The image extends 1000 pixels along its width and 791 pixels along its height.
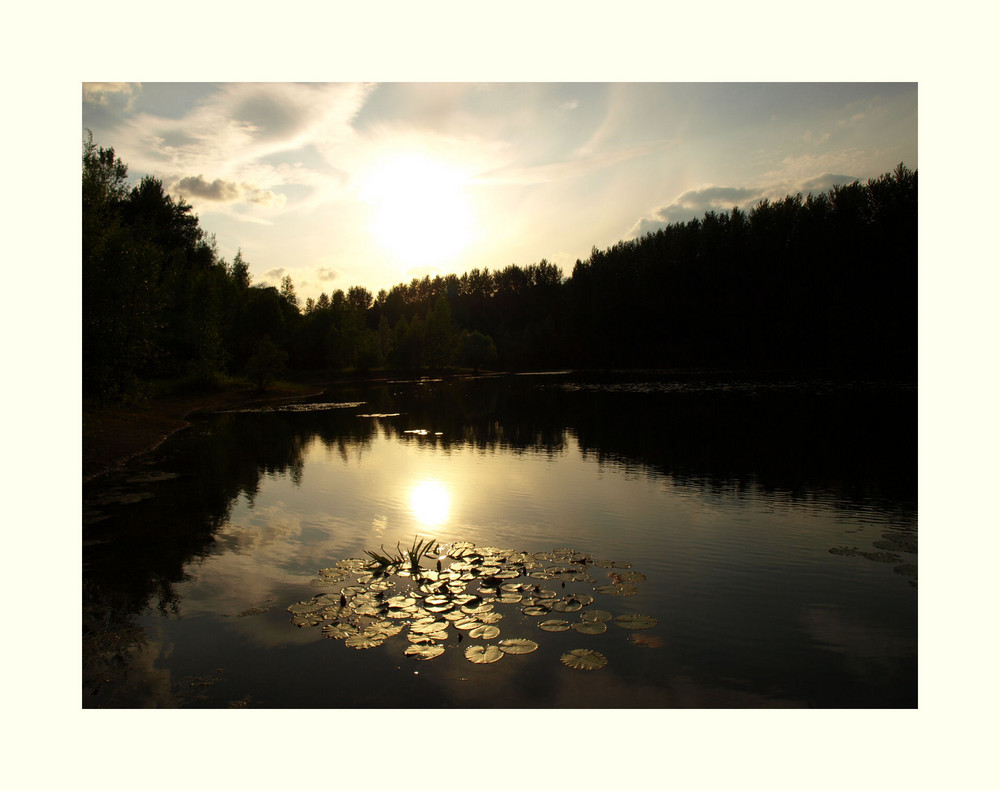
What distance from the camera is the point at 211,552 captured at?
37.3 feet

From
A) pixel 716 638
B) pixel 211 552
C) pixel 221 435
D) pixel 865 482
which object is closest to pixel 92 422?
pixel 221 435

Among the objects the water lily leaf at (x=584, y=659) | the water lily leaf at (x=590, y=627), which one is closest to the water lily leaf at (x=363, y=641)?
the water lily leaf at (x=584, y=659)

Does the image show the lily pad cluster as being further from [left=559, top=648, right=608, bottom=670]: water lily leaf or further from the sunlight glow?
the sunlight glow

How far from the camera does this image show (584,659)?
6.75 meters

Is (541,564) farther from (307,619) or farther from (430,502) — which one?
(430,502)

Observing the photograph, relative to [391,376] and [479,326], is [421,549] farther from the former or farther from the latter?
[479,326]

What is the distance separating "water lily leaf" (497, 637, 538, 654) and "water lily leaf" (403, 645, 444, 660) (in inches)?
29.4

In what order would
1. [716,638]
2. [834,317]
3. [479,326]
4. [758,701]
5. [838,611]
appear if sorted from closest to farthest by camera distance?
[758,701] < [716,638] < [838,611] < [834,317] < [479,326]

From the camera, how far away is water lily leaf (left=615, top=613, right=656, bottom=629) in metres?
7.58

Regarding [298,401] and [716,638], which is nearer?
[716,638]

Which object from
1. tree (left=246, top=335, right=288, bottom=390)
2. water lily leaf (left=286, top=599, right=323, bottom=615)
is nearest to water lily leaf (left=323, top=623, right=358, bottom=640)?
water lily leaf (left=286, top=599, right=323, bottom=615)

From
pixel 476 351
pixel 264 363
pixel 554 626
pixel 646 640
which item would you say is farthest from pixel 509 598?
pixel 476 351

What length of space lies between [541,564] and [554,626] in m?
2.27

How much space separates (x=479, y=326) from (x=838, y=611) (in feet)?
482
